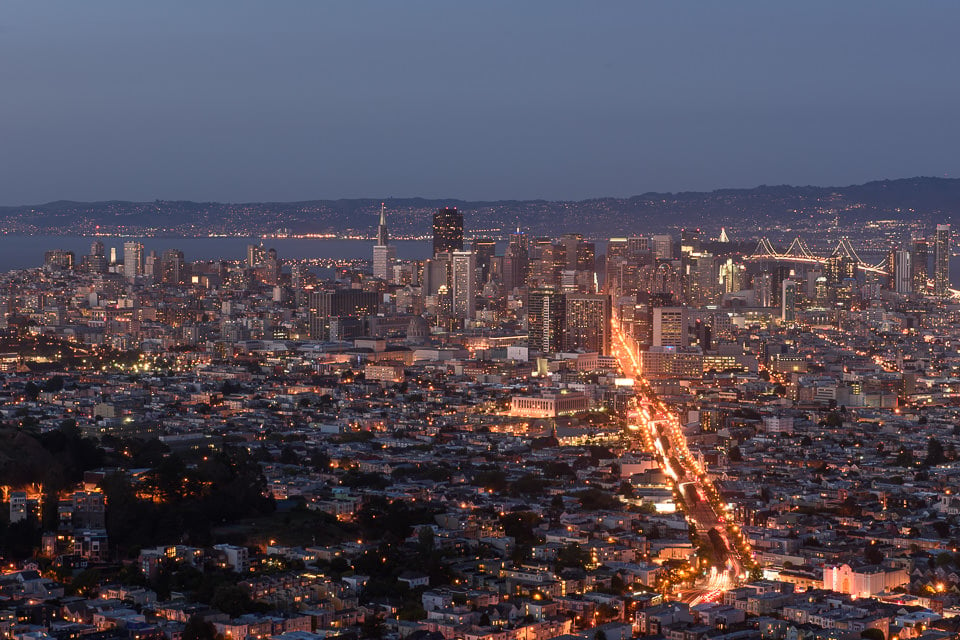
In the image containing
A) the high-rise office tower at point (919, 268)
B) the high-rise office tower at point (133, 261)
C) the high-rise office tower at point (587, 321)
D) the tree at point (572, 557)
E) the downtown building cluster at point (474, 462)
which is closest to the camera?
the downtown building cluster at point (474, 462)

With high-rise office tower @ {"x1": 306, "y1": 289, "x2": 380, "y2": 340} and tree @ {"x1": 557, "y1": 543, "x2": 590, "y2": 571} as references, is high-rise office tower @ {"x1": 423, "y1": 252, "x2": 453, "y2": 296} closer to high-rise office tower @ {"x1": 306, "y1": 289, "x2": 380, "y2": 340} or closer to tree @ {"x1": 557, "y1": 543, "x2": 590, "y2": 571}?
high-rise office tower @ {"x1": 306, "y1": 289, "x2": 380, "y2": 340}

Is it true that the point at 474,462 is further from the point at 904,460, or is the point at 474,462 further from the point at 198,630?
the point at 198,630

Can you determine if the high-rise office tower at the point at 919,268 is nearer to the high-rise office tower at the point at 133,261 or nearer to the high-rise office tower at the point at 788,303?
the high-rise office tower at the point at 788,303

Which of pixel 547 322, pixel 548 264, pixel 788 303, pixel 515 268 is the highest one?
pixel 548 264

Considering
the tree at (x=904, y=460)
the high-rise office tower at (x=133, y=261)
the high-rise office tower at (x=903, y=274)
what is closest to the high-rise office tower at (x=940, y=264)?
the high-rise office tower at (x=903, y=274)

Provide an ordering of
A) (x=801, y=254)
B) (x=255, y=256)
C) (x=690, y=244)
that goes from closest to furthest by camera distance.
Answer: (x=255, y=256) < (x=690, y=244) < (x=801, y=254)

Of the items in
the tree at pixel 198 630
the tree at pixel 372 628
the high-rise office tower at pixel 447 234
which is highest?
the high-rise office tower at pixel 447 234

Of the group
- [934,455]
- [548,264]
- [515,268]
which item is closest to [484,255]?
[515,268]
